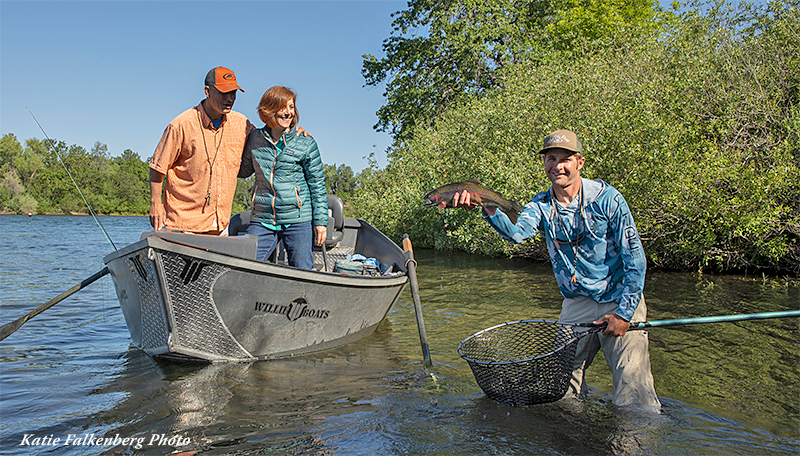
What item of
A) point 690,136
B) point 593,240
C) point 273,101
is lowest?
point 593,240

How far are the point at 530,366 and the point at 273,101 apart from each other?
123 inches

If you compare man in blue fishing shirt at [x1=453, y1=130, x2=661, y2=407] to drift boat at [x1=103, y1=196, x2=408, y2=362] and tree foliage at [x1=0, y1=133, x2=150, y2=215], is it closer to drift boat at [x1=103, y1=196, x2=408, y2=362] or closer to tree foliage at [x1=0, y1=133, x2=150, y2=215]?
drift boat at [x1=103, y1=196, x2=408, y2=362]

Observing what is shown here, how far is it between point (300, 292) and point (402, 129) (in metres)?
22.4

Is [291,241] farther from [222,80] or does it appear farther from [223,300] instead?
[222,80]

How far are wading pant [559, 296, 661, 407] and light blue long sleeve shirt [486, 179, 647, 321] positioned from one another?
0.33 feet

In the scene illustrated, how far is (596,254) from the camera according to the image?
3.48 meters

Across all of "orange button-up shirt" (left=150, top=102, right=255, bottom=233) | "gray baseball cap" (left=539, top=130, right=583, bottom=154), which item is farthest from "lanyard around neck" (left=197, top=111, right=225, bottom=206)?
"gray baseball cap" (left=539, top=130, right=583, bottom=154)

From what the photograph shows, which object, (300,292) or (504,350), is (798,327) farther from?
(300,292)

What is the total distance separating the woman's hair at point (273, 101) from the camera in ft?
15.8

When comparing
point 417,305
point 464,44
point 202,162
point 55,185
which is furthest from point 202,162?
point 55,185

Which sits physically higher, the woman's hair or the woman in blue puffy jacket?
the woman's hair

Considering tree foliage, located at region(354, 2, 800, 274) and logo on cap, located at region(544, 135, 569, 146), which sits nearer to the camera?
logo on cap, located at region(544, 135, 569, 146)

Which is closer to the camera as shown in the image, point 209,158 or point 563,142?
point 563,142

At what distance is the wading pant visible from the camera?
3398mm
